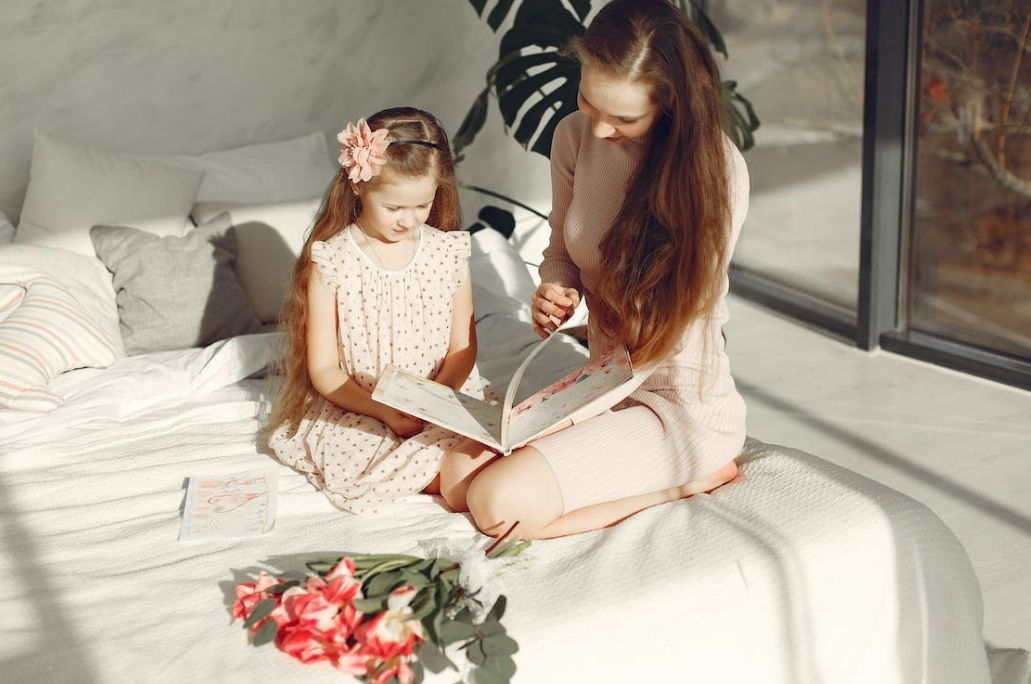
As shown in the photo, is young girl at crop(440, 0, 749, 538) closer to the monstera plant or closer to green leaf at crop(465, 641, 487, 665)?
→ green leaf at crop(465, 641, 487, 665)

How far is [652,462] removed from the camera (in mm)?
1728

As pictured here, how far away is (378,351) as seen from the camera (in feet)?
6.57

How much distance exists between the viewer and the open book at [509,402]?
62.1 inches

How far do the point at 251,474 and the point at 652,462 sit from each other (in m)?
0.75

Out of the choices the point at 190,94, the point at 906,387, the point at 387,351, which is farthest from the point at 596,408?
the point at 190,94

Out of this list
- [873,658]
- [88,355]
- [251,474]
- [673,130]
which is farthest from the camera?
[88,355]

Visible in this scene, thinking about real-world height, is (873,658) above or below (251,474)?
below

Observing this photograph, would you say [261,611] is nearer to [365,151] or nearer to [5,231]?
[365,151]

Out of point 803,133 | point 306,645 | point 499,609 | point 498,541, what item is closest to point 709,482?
point 498,541

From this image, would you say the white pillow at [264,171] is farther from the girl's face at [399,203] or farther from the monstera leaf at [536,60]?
the girl's face at [399,203]

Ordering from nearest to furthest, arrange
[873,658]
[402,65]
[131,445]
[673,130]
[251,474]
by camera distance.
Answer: [873,658]
[673,130]
[251,474]
[131,445]
[402,65]

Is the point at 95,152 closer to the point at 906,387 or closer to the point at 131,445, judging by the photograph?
the point at 131,445

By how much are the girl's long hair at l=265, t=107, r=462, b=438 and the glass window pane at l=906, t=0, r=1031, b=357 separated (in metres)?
1.70

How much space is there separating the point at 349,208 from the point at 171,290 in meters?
0.74
